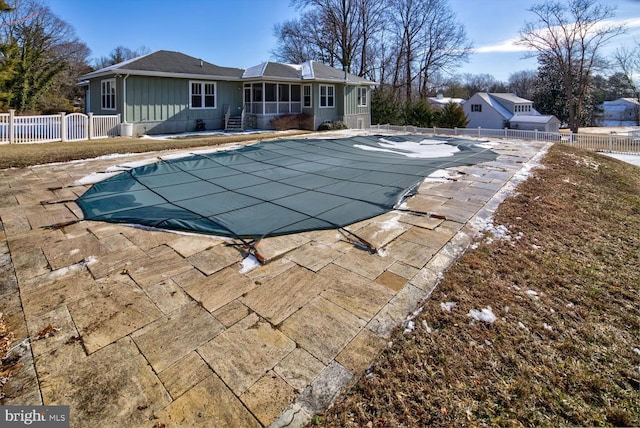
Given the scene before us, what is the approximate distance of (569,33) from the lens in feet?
90.8

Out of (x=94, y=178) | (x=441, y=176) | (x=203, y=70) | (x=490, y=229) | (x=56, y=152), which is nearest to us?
(x=490, y=229)

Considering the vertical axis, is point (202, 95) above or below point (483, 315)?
above

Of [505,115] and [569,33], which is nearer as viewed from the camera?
[569,33]

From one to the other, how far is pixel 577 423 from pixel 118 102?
16.0 m

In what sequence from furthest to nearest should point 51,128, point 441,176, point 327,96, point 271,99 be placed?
point 327,96 → point 271,99 → point 51,128 → point 441,176

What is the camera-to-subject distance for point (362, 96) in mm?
21859

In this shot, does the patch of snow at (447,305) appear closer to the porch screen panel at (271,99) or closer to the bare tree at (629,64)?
the porch screen panel at (271,99)

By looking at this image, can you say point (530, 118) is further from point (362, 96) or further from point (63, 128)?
point (63, 128)

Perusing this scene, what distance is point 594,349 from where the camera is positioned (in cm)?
220

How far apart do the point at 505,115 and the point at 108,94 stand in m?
32.2

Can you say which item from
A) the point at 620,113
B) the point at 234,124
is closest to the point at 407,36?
the point at 234,124

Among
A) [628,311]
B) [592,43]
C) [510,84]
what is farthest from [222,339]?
[510,84]

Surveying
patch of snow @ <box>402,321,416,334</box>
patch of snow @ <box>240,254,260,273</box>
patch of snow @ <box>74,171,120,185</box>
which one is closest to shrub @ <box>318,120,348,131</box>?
patch of snow @ <box>74,171,120,185</box>

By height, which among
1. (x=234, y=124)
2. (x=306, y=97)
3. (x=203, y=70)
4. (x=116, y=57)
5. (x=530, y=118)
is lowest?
(x=234, y=124)
